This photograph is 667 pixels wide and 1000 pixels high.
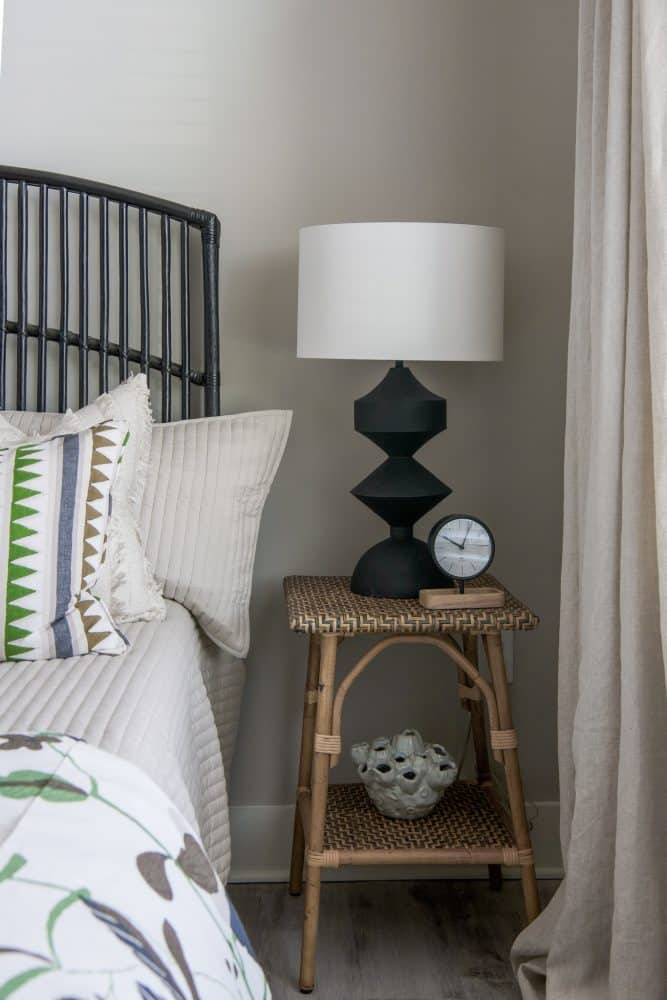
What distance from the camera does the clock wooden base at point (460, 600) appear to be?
1.87 m

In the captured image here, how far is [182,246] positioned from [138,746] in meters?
1.24

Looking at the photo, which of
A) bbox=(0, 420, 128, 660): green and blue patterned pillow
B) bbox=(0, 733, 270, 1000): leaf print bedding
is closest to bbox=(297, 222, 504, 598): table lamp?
bbox=(0, 420, 128, 660): green and blue patterned pillow

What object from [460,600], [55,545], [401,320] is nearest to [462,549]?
[460,600]

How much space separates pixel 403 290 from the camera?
1.85 metres

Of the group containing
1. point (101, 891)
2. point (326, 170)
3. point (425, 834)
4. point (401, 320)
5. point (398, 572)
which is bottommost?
point (425, 834)

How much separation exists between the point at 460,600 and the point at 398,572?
16 cm

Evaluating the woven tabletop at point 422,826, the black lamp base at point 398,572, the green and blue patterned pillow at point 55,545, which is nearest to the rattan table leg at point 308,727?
the woven tabletop at point 422,826

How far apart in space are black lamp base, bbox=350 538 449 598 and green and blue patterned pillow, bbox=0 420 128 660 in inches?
21.2

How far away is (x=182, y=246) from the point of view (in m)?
2.19

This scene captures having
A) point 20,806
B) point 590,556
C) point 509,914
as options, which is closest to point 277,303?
point 590,556

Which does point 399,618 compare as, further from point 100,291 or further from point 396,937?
Result: point 100,291

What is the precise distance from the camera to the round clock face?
1915 millimetres

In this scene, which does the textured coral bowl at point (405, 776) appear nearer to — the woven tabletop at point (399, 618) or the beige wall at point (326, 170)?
the woven tabletop at point (399, 618)

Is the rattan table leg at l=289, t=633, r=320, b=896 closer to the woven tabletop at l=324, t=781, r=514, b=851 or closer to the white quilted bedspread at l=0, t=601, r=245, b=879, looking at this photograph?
the woven tabletop at l=324, t=781, r=514, b=851
